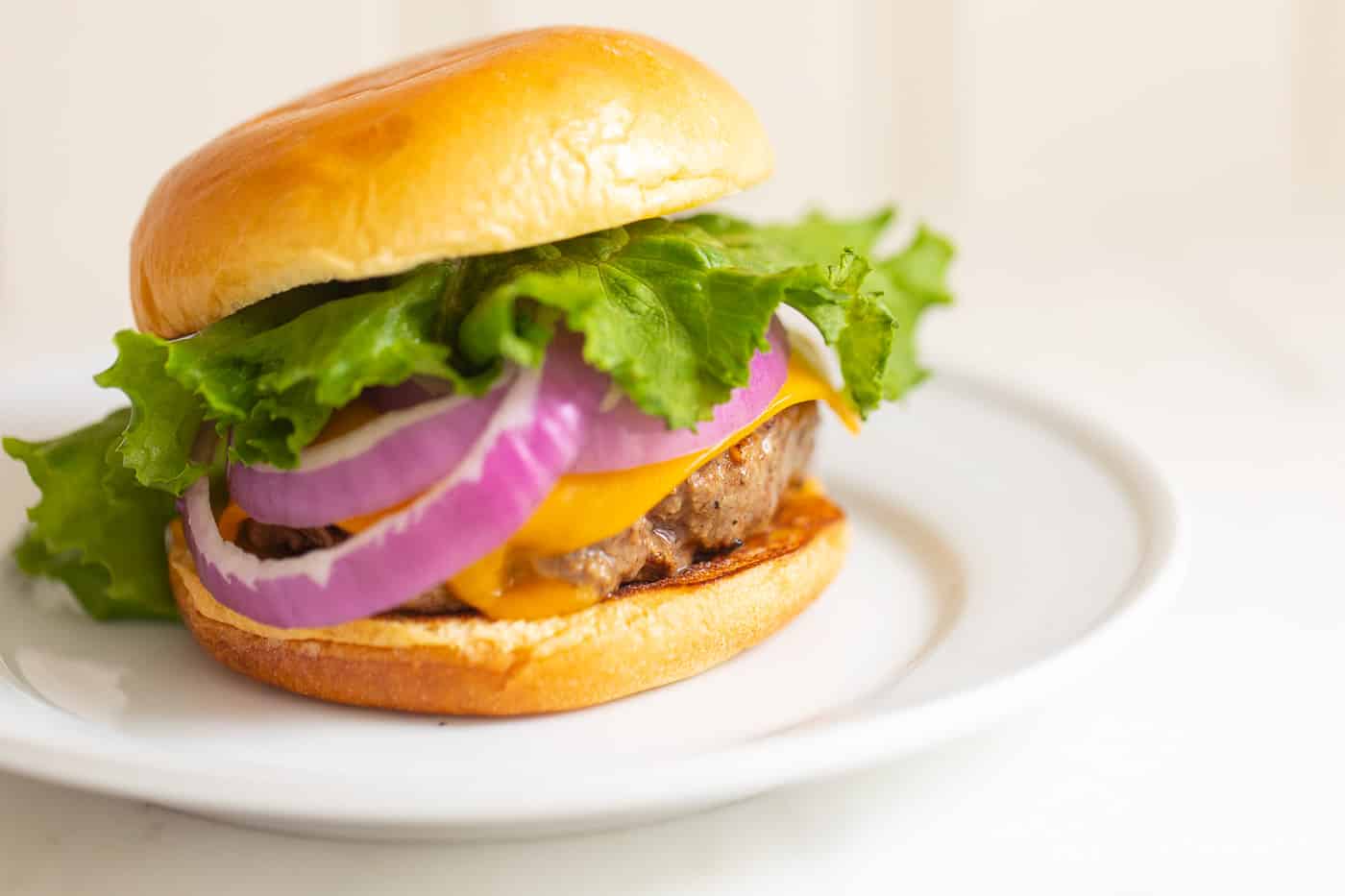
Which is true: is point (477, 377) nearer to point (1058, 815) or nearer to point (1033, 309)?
point (1058, 815)

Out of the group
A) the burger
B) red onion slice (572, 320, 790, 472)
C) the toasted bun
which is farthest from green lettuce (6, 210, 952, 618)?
the toasted bun

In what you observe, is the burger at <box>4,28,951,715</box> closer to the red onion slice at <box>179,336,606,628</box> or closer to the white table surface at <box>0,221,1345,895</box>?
the red onion slice at <box>179,336,606,628</box>

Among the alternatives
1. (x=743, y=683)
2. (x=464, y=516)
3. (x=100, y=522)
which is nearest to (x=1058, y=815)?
(x=743, y=683)

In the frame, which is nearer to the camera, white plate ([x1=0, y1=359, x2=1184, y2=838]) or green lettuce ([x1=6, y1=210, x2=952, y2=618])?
white plate ([x1=0, y1=359, x2=1184, y2=838])

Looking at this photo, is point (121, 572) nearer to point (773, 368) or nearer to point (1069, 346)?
point (773, 368)

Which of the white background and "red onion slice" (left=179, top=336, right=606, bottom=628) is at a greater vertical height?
"red onion slice" (left=179, top=336, right=606, bottom=628)

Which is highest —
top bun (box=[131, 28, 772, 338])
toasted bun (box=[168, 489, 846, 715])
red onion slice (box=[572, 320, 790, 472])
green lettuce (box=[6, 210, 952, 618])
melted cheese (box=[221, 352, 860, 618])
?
top bun (box=[131, 28, 772, 338])
